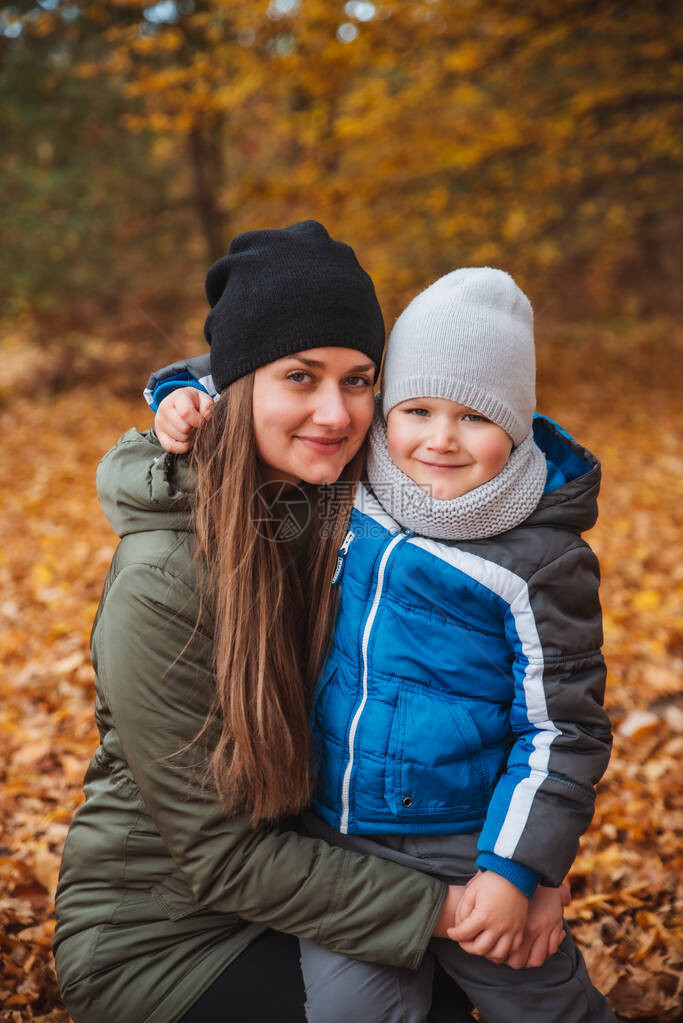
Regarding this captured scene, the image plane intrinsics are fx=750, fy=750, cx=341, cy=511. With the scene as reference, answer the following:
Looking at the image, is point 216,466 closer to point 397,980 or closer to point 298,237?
point 298,237

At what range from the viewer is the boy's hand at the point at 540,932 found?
1.73 meters

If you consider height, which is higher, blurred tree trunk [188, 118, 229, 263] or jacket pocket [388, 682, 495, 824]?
blurred tree trunk [188, 118, 229, 263]

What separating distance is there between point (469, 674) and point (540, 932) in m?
0.62

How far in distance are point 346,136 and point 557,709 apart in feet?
23.5

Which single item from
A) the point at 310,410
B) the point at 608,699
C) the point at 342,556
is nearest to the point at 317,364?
the point at 310,410

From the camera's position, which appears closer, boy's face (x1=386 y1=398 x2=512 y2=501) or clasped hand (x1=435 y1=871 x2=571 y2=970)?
clasped hand (x1=435 y1=871 x2=571 y2=970)

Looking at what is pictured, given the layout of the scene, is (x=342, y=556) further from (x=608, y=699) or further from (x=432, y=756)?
(x=608, y=699)

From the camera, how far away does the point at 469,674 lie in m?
1.77

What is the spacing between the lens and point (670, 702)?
11.8ft

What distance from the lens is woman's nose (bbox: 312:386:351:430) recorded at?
5.76ft

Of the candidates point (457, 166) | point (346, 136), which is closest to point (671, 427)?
point (457, 166)

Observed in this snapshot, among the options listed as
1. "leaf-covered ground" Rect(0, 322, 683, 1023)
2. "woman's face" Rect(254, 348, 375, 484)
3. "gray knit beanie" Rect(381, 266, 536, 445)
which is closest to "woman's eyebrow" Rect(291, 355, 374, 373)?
"woman's face" Rect(254, 348, 375, 484)

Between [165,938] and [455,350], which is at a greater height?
[455,350]

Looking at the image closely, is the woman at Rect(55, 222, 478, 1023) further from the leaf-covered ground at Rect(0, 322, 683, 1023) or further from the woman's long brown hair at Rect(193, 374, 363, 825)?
the leaf-covered ground at Rect(0, 322, 683, 1023)
